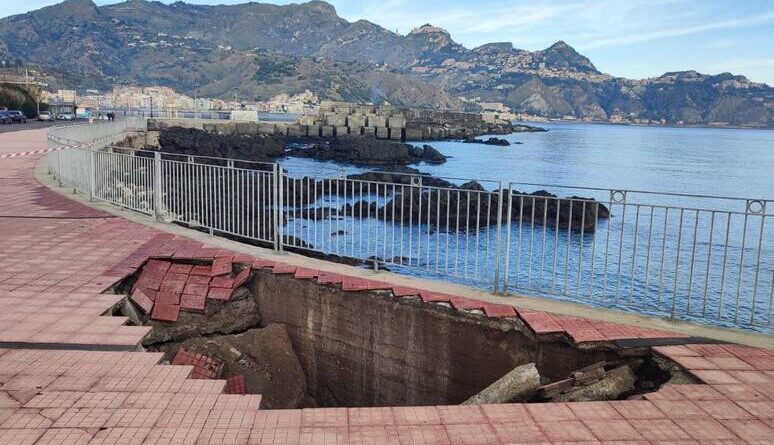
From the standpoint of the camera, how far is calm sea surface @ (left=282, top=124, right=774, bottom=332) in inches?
274

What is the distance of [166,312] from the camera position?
6.45 meters

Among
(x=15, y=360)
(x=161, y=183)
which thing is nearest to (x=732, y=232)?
(x=161, y=183)

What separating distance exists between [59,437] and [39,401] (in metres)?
0.57

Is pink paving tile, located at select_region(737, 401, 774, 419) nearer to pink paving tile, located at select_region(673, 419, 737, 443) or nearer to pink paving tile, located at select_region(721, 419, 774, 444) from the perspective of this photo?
pink paving tile, located at select_region(721, 419, 774, 444)

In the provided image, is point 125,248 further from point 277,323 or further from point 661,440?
point 661,440

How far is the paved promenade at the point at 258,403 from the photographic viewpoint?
366 centimetres

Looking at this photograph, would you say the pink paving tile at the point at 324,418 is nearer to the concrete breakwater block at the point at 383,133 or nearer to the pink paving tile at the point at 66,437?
the pink paving tile at the point at 66,437

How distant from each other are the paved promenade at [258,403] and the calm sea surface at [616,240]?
0.96m

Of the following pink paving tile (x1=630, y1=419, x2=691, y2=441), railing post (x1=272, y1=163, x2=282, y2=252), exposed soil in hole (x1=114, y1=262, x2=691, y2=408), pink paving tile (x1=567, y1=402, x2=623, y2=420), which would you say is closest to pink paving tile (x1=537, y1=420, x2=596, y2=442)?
pink paving tile (x1=567, y1=402, x2=623, y2=420)

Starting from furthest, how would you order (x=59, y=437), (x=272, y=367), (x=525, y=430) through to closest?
(x=272, y=367) < (x=525, y=430) < (x=59, y=437)

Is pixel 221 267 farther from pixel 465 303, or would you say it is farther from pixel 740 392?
pixel 740 392

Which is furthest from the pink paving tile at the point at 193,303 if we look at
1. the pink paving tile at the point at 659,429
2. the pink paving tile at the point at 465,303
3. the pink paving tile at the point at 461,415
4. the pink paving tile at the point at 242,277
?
the pink paving tile at the point at 659,429

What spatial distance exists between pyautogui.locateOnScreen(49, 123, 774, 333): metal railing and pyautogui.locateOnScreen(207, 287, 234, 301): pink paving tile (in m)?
1.19

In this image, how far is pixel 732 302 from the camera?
15.0 meters
